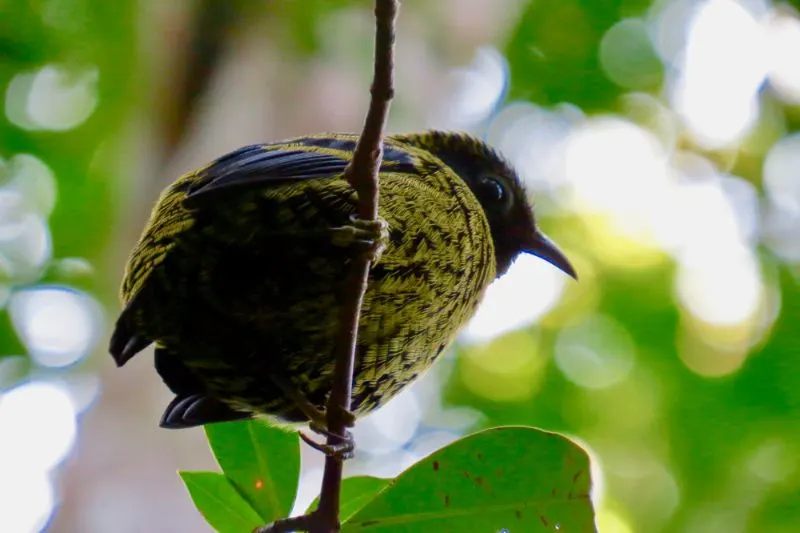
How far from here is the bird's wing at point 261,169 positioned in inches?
52.4

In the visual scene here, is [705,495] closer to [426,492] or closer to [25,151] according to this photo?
[426,492]

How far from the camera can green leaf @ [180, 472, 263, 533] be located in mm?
1318

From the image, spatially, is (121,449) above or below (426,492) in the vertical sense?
below

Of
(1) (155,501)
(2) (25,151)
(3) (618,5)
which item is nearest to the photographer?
(1) (155,501)

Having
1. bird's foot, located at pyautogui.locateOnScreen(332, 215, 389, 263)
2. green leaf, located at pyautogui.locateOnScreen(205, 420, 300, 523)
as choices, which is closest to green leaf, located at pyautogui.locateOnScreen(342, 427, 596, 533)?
green leaf, located at pyautogui.locateOnScreen(205, 420, 300, 523)

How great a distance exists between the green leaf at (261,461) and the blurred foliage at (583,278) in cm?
232


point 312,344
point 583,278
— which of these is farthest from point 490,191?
point 583,278

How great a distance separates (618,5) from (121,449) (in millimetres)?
4628

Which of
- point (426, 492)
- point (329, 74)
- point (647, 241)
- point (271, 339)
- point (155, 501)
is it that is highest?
point (329, 74)

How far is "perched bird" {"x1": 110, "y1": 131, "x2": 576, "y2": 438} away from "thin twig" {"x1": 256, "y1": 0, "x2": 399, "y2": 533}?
10cm

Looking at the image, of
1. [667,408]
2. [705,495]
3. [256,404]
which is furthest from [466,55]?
[256,404]

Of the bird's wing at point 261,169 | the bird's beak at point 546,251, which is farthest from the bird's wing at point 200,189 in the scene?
the bird's beak at point 546,251

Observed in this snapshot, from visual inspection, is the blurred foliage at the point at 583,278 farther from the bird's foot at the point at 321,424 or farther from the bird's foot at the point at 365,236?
the bird's foot at the point at 365,236

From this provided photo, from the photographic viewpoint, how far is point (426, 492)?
4.09ft
